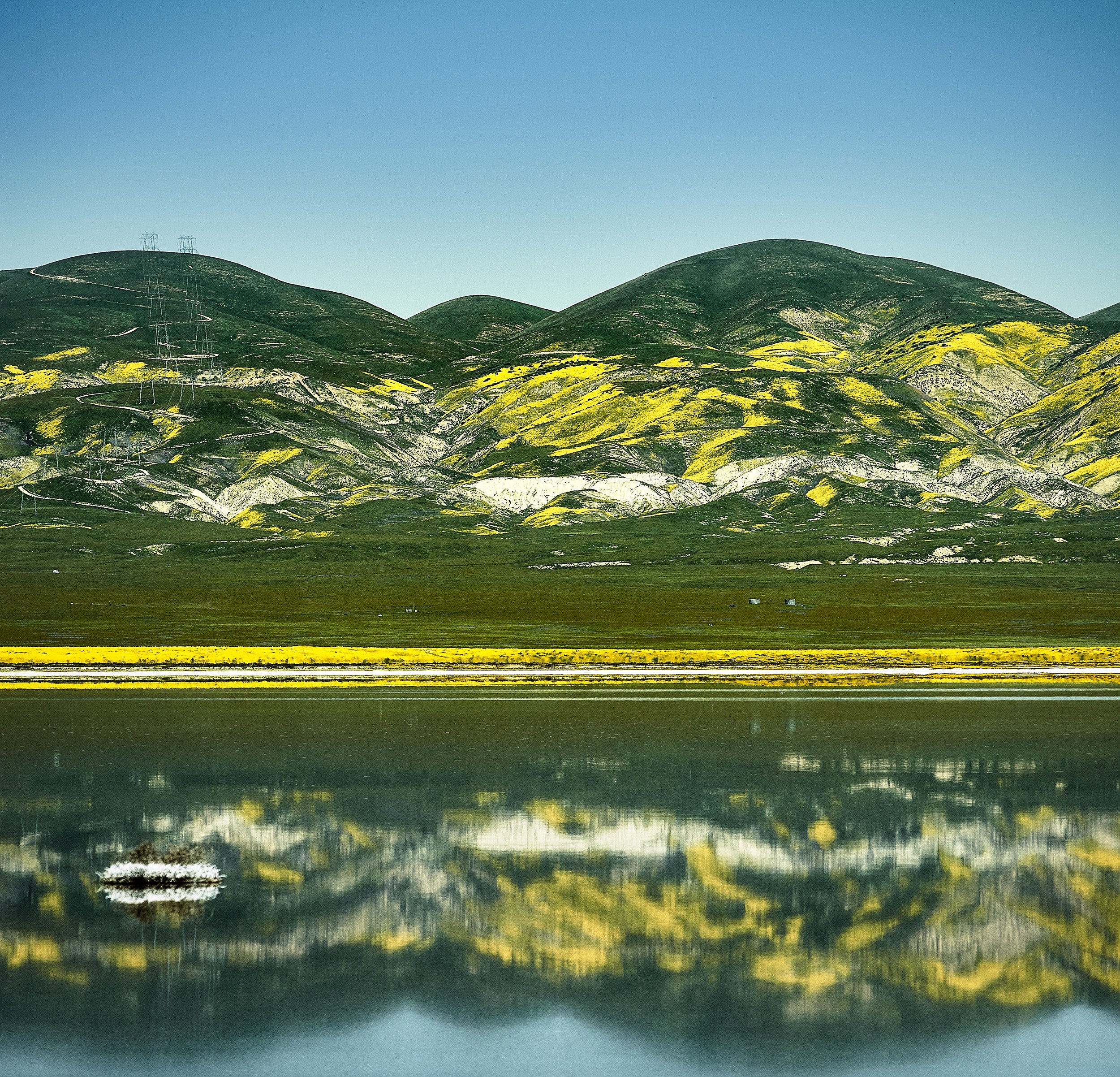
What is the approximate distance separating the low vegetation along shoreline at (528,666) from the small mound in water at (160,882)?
2267 cm

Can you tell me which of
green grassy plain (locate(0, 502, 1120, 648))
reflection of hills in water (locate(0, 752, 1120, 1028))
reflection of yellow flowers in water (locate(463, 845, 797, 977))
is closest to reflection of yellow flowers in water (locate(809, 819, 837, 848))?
reflection of hills in water (locate(0, 752, 1120, 1028))

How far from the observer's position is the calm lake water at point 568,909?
33.4ft

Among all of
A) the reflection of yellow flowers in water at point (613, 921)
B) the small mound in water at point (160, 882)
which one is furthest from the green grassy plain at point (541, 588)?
the reflection of yellow flowers in water at point (613, 921)

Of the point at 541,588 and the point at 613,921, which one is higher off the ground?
the point at 613,921

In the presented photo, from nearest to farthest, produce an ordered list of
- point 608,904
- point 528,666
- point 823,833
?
point 608,904 → point 823,833 → point 528,666

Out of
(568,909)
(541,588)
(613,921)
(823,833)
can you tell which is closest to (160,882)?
(568,909)

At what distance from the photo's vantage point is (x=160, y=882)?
1459cm

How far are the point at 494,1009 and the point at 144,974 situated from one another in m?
3.45

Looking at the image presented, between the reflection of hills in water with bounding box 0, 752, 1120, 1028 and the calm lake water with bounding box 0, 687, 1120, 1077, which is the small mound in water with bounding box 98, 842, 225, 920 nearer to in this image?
the calm lake water with bounding box 0, 687, 1120, 1077

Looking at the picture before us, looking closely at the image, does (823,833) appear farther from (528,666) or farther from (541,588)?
(541,588)

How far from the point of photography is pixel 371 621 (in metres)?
74.5

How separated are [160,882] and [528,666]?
29.5m

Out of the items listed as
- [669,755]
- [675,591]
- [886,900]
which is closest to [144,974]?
[886,900]

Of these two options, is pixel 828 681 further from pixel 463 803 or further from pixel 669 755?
pixel 463 803
